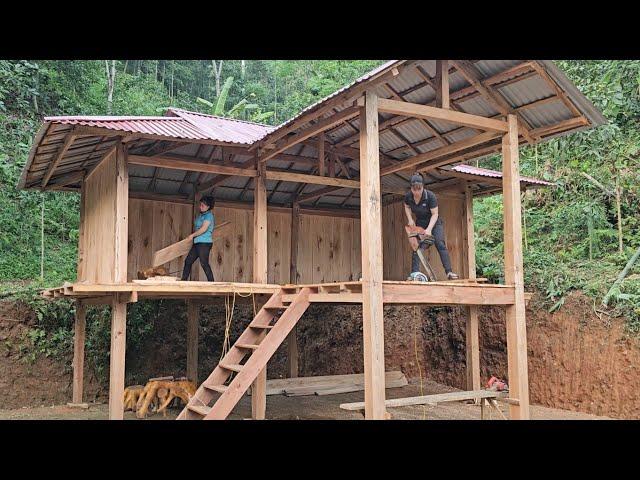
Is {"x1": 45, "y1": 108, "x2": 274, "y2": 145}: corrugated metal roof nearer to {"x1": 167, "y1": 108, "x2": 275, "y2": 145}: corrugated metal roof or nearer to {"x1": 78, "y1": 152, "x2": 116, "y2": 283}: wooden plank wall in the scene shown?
{"x1": 167, "y1": 108, "x2": 275, "y2": 145}: corrugated metal roof

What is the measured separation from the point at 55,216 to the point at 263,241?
10.1 m

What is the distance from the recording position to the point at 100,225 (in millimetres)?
10445

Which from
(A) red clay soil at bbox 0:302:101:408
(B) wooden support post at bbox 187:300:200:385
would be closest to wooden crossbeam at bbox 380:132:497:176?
(B) wooden support post at bbox 187:300:200:385

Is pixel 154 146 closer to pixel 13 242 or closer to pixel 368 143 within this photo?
pixel 368 143

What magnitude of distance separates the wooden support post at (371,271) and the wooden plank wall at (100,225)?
3.97 metres

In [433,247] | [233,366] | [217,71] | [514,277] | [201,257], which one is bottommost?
[233,366]

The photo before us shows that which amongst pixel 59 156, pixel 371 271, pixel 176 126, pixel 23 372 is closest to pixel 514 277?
pixel 371 271

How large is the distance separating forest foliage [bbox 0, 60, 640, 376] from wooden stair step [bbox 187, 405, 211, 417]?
614cm

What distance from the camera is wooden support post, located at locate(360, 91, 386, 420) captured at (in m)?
7.50

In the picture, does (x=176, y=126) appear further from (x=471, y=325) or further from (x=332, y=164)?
(x=471, y=325)

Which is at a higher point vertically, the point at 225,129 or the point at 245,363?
the point at 225,129

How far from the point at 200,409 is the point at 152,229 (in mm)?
4750

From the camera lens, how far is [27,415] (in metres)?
11.4
